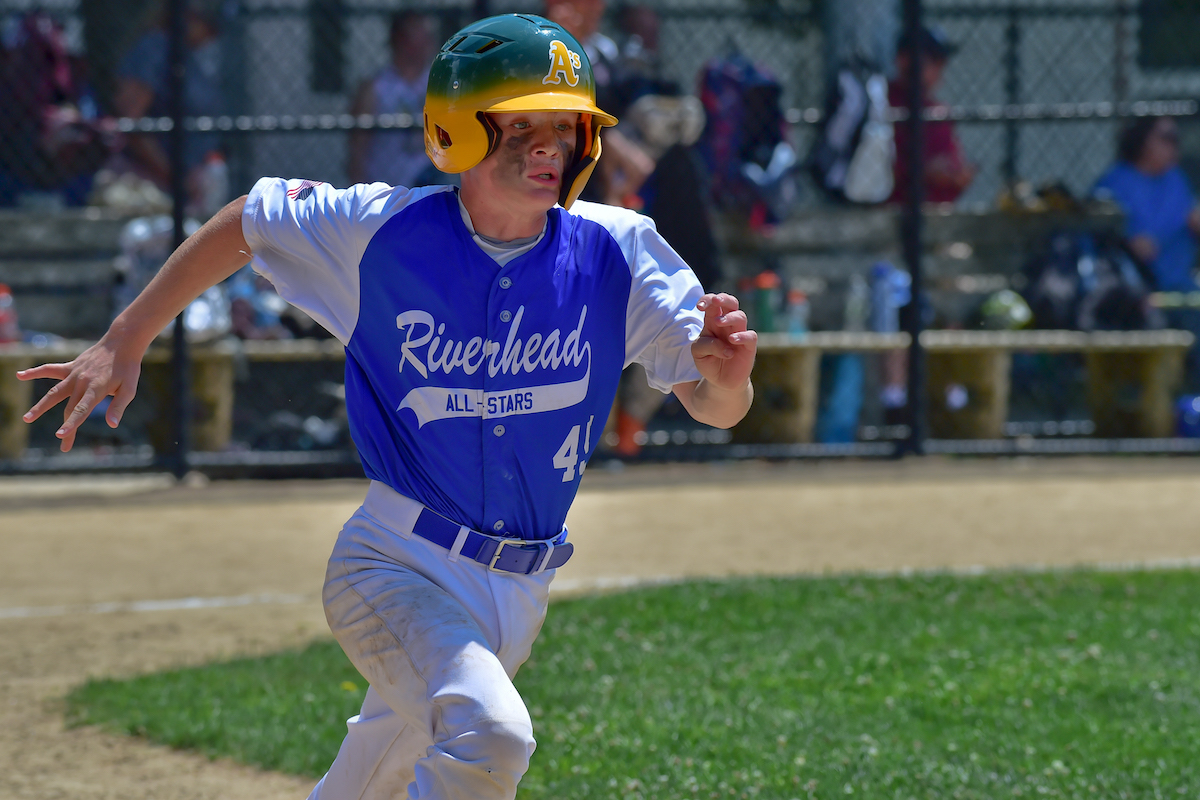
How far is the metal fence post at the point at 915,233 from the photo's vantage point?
8.88 metres

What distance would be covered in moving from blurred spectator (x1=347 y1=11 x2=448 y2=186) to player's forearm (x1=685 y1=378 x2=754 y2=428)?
622 centimetres

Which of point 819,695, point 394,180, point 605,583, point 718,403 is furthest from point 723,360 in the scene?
point 394,180

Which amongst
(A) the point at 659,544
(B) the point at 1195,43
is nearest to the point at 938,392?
(A) the point at 659,544

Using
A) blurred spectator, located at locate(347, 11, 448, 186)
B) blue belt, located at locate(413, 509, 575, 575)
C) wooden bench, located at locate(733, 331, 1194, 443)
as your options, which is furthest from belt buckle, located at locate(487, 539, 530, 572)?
blurred spectator, located at locate(347, 11, 448, 186)

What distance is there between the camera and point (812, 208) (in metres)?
9.95

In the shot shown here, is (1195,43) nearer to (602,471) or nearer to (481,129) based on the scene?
(602,471)

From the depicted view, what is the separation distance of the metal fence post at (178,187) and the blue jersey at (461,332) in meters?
5.70

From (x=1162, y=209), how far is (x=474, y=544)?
8867 mm

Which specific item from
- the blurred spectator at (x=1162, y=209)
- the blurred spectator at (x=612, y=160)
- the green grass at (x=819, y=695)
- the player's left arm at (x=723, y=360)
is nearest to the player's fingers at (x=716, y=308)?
the player's left arm at (x=723, y=360)

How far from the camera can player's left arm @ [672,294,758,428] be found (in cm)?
263

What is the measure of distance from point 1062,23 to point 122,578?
31.3ft

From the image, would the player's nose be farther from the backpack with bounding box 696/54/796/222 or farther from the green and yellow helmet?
the backpack with bounding box 696/54/796/222

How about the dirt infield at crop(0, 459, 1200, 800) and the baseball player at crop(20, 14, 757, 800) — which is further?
the dirt infield at crop(0, 459, 1200, 800)

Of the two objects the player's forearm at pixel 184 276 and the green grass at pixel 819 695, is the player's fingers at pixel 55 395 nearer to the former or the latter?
the player's forearm at pixel 184 276
